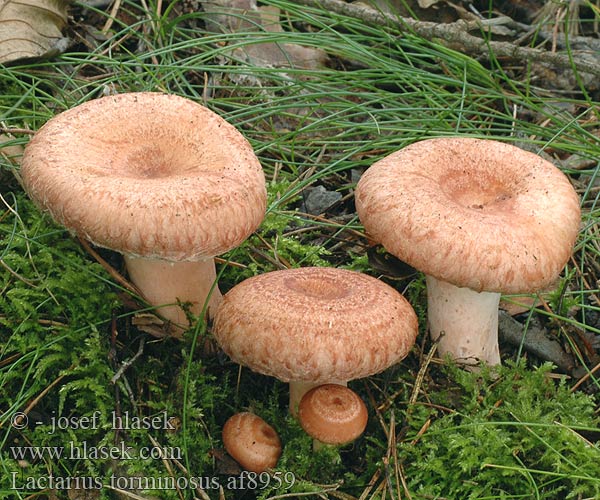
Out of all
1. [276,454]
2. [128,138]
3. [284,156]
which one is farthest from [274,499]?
[284,156]

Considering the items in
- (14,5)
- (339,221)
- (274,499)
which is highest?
(14,5)

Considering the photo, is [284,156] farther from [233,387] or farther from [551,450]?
[551,450]

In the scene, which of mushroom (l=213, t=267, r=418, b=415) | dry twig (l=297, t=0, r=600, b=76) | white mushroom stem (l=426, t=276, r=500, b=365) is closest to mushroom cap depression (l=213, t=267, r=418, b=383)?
mushroom (l=213, t=267, r=418, b=415)

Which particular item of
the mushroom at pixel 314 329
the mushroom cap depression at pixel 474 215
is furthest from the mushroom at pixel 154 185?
the mushroom cap depression at pixel 474 215

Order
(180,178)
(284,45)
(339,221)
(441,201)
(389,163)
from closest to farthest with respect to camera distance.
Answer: (180,178)
(441,201)
(389,163)
(339,221)
(284,45)

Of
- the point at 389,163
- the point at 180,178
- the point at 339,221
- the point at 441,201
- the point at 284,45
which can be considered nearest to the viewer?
the point at 180,178

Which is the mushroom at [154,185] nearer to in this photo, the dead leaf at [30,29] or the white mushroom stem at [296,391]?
the white mushroom stem at [296,391]
